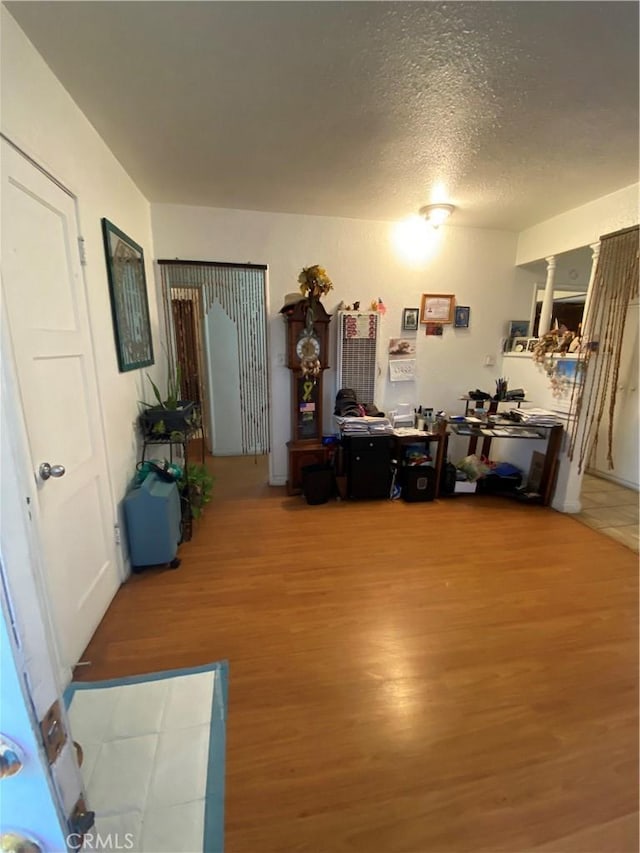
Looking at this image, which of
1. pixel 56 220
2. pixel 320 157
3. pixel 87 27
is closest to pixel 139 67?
pixel 87 27

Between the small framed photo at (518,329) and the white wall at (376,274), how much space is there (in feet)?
0.24

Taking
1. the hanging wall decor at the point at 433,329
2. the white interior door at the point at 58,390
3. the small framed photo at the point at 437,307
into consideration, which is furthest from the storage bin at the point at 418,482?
the white interior door at the point at 58,390

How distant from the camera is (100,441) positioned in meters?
1.79

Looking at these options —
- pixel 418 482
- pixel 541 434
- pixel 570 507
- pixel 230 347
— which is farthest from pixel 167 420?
pixel 570 507

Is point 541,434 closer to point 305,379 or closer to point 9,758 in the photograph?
point 305,379

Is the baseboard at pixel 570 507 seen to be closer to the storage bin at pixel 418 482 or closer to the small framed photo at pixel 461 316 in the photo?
the storage bin at pixel 418 482

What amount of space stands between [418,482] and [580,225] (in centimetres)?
245

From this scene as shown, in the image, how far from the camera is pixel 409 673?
1500 millimetres

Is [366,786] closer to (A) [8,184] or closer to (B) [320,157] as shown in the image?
(A) [8,184]

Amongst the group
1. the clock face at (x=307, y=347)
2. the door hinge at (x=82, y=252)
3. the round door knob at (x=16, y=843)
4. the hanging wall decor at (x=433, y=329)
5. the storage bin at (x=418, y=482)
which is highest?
the door hinge at (x=82, y=252)

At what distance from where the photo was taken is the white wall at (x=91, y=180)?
1209 millimetres

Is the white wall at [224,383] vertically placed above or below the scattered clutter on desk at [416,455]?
above

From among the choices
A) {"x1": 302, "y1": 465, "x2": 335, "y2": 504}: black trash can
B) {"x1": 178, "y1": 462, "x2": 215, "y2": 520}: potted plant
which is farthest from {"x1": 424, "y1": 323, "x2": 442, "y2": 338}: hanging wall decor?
{"x1": 178, "y1": 462, "x2": 215, "y2": 520}: potted plant

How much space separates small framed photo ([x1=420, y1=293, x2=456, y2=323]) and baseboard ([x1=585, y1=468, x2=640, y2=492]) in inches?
97.5
